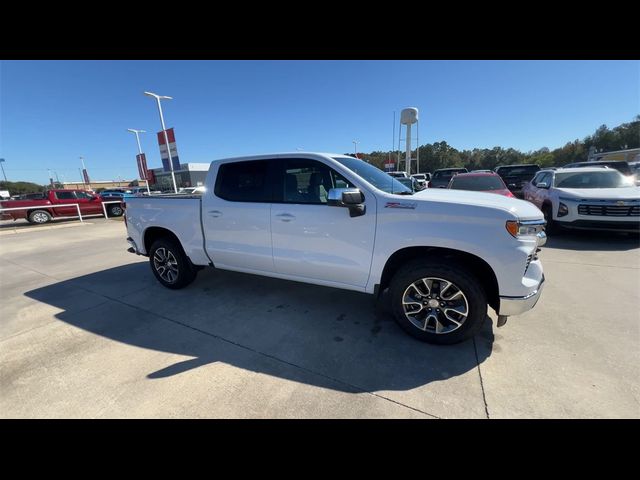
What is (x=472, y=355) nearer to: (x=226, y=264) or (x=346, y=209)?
(x=346, y=209)

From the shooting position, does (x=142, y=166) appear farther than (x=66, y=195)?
Yes

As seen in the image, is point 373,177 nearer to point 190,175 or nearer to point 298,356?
Result: point 298,356

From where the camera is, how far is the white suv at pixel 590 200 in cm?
572

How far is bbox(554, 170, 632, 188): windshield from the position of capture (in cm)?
679

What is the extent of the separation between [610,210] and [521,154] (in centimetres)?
7180

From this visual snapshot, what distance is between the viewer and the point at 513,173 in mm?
13219

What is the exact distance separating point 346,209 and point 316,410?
1818mm

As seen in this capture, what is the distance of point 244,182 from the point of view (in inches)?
141

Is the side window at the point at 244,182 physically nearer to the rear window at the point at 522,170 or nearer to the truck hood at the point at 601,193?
the truck hood at the point at 601,193

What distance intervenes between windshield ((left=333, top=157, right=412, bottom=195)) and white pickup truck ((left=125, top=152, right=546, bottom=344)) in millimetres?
23

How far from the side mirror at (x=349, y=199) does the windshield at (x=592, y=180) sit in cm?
726

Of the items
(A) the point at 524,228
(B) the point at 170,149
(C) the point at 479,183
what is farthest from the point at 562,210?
(B) the point at 170,149

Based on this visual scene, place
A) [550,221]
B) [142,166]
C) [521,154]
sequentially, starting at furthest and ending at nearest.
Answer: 1. [521,154]
2. [142,166]
3. [550,221]
